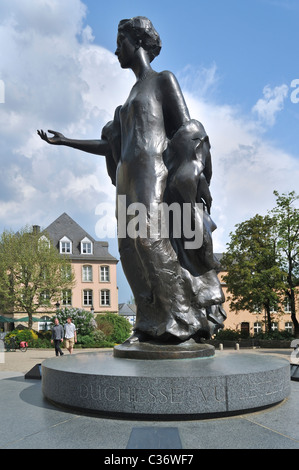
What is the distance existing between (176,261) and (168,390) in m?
2.18

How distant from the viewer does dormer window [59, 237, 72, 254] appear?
49.7 metres

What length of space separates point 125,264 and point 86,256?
44.7 m

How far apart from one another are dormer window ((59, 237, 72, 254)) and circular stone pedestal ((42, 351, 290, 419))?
1812 inches

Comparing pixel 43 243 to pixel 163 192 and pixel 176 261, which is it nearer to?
pixel 163 192

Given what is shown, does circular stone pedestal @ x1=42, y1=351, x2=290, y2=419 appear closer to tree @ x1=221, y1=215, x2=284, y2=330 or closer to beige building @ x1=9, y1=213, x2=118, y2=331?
tree @ x1=221, y1=215, x2=284, y2=330

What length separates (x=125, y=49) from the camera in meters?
6.45

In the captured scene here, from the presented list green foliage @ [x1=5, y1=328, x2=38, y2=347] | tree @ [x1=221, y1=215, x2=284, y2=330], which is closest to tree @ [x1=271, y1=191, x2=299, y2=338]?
tree @ [x1=221, y1=215, x2=284, y2=330]

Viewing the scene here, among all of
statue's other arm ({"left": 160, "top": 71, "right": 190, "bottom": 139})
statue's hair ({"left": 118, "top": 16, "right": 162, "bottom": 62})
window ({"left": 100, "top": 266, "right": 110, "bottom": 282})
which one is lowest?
window ({"left": 100, "top": 266, "right": 110, "bottom": 282})

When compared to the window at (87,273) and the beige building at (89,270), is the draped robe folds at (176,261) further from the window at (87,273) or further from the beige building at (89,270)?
the window at (87,273)

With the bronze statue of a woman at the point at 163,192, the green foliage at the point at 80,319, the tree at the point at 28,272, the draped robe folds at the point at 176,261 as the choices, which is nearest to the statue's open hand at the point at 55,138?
the bronze statue of a woman at the point at 163,192

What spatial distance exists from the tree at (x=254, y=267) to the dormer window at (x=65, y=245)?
70.9 feet

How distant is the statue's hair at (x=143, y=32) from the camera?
6.36m

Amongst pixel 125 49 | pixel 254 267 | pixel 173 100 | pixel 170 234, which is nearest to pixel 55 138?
pixel 125 49

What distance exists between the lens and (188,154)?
19.1 ft
